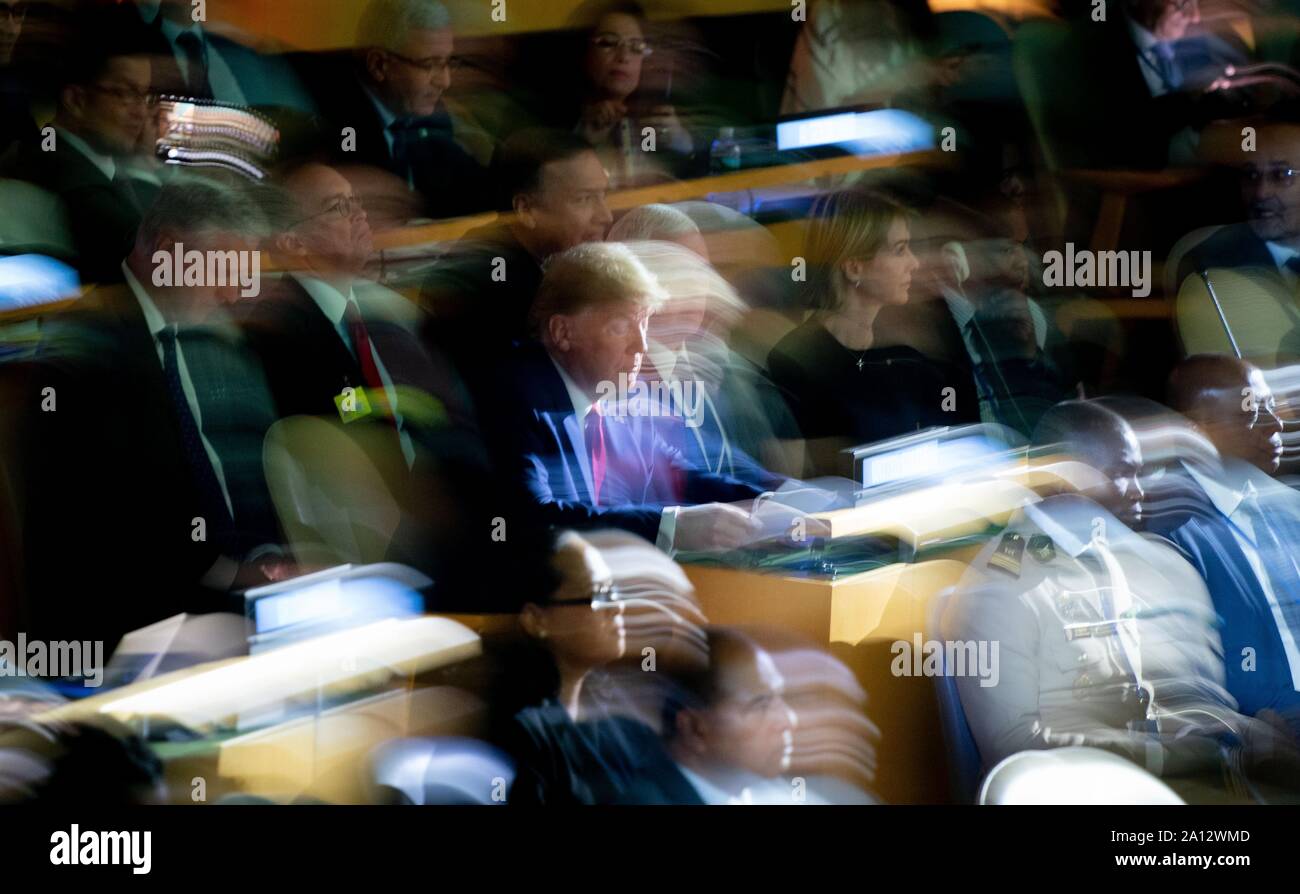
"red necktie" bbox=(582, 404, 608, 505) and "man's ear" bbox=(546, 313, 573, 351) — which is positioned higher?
"man's ear" bbox=(546, 313, 573, 351)

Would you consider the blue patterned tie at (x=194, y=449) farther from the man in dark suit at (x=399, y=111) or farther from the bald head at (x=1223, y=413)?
the bald head at (x=1223, y=413)

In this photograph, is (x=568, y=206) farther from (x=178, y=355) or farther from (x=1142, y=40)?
(x=1142, y=40)

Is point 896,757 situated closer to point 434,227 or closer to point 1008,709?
point 1008,709

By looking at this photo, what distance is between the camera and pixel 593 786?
2.58 m

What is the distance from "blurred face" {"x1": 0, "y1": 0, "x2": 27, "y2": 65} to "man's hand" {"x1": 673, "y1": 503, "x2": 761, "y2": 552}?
5.45 ft

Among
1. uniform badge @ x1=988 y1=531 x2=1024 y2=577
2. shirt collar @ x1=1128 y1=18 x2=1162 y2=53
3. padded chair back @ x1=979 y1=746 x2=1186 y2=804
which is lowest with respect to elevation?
padded chair back @ x1=979 y1=746 x2=1186 y2=804

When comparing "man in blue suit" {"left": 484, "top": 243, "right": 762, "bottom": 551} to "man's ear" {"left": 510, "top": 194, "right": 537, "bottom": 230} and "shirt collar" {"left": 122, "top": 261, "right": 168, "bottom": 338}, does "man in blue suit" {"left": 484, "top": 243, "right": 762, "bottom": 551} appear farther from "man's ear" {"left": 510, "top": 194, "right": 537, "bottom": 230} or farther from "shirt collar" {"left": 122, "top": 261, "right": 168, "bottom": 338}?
"shirt collar" {"left": 122, "top": 261, "right": 168, "bottom": 338}

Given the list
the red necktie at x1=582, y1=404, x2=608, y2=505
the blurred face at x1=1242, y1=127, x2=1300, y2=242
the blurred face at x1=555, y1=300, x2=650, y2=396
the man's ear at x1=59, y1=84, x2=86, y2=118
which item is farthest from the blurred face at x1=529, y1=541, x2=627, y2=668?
the blurred face at x1=1242, y1=127, x2=1300, y2=242

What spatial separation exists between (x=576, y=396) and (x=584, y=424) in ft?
0.19

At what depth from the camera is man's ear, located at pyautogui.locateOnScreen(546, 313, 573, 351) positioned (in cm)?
259

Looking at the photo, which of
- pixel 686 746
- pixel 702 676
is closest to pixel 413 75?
pixel 702 676

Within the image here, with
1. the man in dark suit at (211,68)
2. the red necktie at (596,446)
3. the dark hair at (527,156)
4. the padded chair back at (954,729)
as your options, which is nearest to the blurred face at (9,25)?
the man in dark suit at (211,68)

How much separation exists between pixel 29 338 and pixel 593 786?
145 cm
